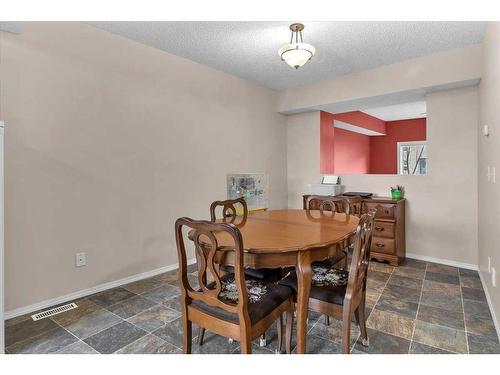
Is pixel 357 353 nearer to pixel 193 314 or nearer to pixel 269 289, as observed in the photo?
pixel 269 289

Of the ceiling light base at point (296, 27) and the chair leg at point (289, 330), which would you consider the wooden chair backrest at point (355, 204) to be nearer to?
the chair leg at point (289, 330)

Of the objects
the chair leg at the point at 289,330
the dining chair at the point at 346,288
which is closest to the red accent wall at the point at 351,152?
the dining chair at the point at 346,288

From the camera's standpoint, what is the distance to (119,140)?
277 centimetres

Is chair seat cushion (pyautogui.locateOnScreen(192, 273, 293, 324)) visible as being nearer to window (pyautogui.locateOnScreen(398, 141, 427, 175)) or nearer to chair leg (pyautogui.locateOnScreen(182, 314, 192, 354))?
chair leg (pyautogui.locateOnScreen(182, 314, 192, 354))

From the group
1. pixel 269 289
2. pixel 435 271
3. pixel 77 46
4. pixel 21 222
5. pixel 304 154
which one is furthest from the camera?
pixel 304 154

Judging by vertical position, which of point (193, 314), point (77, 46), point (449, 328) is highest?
point (77, 46)

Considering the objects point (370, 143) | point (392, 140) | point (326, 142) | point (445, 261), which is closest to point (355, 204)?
point (445, 261)

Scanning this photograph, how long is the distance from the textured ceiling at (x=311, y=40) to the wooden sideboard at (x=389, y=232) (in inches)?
65.8

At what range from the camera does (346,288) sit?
162cm

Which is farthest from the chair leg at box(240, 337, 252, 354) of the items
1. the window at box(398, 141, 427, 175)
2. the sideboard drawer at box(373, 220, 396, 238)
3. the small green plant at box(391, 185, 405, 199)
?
the window at box(398, 141, 427, 175)

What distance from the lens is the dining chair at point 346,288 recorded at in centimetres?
151
